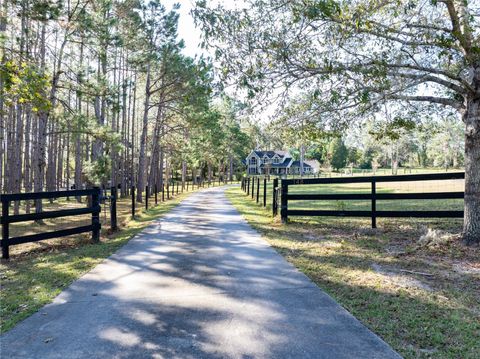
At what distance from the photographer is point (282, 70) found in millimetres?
6715

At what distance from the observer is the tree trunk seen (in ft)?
19.8

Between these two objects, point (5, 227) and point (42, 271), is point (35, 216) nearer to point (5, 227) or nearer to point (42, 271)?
point (5, 227)

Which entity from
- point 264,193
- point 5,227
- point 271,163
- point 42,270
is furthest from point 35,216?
point 271,163

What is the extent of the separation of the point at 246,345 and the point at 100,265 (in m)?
3.49

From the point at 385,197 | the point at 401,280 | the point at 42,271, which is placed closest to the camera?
the point at 401,280

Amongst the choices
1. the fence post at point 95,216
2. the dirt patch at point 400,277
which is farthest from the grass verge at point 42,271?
the dirt patch at point 400,277

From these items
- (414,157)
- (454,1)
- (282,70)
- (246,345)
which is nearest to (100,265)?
(246,345)

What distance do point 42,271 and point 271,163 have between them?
7267cm

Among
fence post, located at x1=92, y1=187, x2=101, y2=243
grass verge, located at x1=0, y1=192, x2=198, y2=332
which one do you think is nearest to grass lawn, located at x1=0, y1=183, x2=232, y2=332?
grass verge, located at x1=0, y1=192, x2=198, y2=332

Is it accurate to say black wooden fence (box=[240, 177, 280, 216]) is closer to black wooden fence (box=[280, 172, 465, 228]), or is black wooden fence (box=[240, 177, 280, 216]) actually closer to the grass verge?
black wooden fence (box=[280, 172, 465, 228])

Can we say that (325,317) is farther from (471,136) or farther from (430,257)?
(471,136)

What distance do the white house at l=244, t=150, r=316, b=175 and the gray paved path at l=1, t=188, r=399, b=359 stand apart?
233 feet

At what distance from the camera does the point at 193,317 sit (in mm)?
3357

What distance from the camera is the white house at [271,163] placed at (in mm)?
77562
